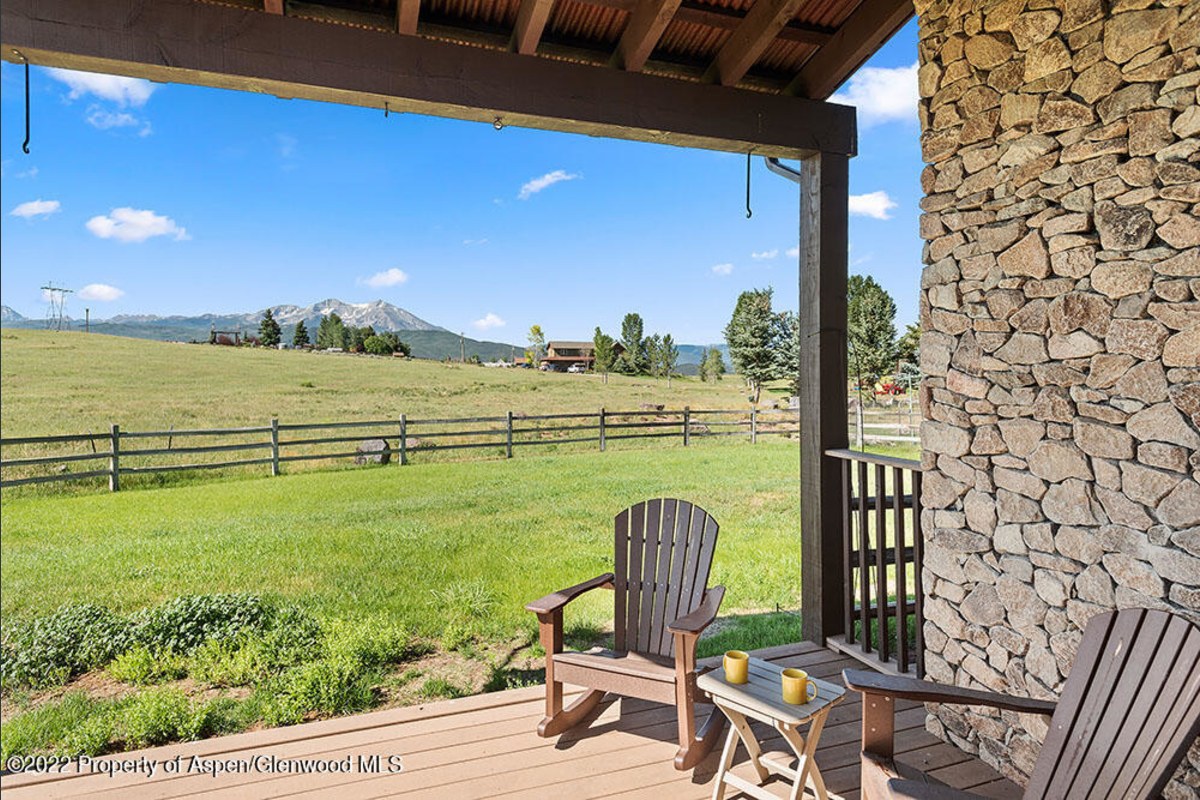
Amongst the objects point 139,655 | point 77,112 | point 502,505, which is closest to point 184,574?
→ point 139,655

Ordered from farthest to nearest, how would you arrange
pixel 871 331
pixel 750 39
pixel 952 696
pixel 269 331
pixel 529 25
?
pixel 269 331
pixel 871 331
pixel 750 39
pixel 529 25
pixel 952 696

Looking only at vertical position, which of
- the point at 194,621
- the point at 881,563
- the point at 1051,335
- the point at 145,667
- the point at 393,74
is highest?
the point at 393,74

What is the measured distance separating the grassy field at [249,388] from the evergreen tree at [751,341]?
0.65 feet

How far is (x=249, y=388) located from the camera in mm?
5590

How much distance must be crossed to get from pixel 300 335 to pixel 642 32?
4.29 meters

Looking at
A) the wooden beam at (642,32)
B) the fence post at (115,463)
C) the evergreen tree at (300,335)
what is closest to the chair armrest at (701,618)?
the wooden beam at (642,32)

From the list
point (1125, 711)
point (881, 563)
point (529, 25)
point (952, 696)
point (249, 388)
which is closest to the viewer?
point (1125, 711)

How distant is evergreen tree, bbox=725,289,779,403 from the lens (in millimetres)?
5762

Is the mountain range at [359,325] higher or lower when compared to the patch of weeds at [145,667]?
higher

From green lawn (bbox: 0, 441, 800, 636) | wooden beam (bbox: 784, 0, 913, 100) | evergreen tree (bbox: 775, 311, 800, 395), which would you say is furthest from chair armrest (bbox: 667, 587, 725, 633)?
evergreen tree (bbox: 775, 311, 800, 395)

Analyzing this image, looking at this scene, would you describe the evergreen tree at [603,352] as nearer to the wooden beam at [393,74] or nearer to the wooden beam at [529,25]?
the wooden beam at [393,74]

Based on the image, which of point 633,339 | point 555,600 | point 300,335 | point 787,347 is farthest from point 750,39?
point 300,335

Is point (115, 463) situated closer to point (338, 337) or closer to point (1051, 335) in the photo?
point (338, 337)

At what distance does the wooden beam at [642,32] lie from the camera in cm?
237
